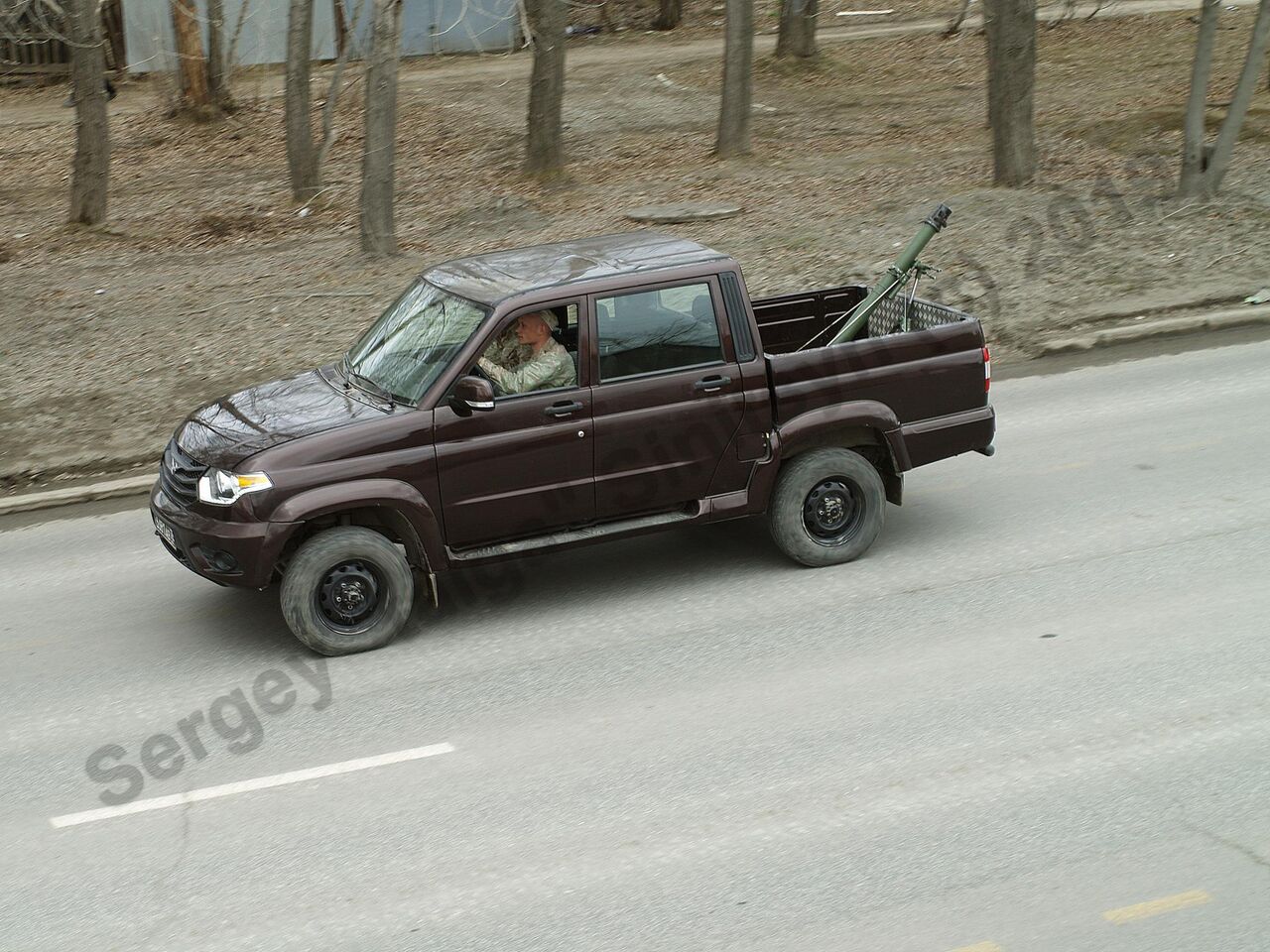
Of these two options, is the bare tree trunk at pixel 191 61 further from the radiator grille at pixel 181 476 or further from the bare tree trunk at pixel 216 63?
the radiator grille at pixel 181 476

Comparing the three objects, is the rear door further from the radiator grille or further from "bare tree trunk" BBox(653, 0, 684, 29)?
"bare tree trunk" BBox(653, 0, 684, 29)

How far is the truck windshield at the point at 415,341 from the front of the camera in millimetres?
7781

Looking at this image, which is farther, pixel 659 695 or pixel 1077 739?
pixel 659 695

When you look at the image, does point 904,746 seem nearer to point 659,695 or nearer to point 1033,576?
point 659,695

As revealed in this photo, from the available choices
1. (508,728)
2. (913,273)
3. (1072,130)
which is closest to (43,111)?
(1072,130)

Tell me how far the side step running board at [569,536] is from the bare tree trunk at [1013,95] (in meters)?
11.5

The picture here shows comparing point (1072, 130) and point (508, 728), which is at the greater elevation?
point (1072, 130)

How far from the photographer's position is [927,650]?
7.19 meters

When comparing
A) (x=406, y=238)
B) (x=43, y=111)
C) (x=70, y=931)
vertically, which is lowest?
(x=70, y=931)

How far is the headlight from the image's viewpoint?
7.25 meters

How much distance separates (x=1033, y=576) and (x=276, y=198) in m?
16.2

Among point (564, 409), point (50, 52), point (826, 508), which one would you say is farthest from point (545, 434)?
point (50, 52)

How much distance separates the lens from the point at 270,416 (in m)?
7.86

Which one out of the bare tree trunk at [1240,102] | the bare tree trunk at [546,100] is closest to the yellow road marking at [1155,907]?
the bare tree trunk at [1240,102]
